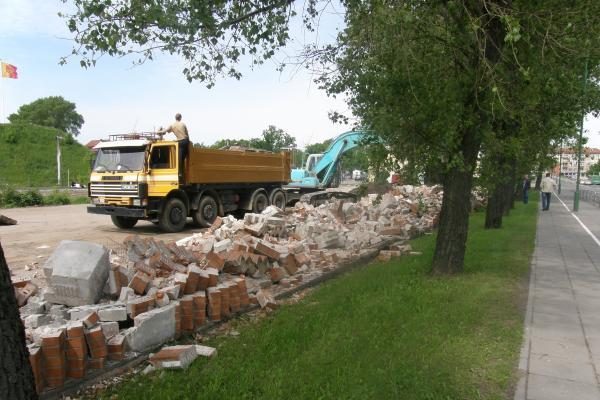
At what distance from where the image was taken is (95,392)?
400 centimetres

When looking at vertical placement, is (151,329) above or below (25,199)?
above

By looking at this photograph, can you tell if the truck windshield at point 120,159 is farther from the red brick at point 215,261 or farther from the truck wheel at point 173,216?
the red brick at point 215,261

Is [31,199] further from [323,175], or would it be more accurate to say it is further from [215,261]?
[215,261]

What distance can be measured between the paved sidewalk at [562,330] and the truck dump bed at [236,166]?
29.9 ft

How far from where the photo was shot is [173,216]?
562 inches

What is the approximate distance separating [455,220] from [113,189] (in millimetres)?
9783

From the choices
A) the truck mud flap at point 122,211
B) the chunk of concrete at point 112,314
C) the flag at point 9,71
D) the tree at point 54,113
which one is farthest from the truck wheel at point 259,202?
the tree at point 54,113

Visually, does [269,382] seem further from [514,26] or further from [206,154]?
[206,154]

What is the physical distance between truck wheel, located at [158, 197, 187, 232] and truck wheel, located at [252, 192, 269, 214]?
3.44 metres

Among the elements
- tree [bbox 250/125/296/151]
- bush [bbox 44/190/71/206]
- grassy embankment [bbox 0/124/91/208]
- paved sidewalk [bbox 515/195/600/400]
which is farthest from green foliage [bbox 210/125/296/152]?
paved sidewalk [bbox 515/195/600/400]

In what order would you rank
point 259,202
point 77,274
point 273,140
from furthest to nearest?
point 273,140, point 259,202, point 77,274

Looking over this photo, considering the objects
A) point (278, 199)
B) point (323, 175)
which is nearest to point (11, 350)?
point (278, 199)

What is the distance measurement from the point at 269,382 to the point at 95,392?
138 cm

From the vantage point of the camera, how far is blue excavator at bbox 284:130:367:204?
845 inches
